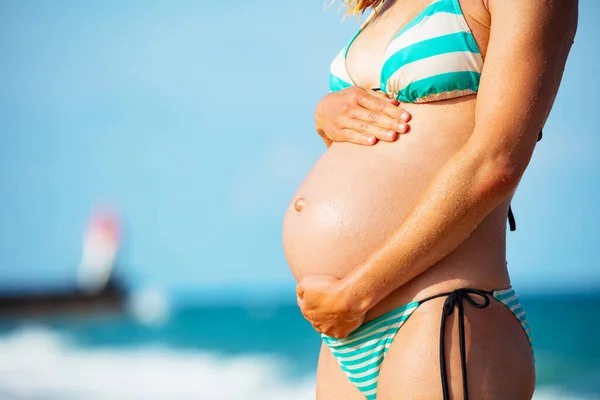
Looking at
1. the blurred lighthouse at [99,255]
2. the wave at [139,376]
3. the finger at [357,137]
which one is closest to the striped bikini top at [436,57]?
the finger at [357,137]

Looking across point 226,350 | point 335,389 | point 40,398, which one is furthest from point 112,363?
point 335,389

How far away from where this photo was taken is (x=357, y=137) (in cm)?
179

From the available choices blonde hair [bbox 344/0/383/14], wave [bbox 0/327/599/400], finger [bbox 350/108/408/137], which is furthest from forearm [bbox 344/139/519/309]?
wave [bbox 0/327/599/400]

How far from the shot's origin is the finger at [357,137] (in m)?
1.74

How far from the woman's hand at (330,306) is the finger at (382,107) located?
1.24 ft

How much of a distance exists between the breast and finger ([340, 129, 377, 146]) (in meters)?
0.01

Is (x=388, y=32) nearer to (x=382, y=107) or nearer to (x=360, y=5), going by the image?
(x=382, y=107)

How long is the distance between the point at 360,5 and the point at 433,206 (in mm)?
817

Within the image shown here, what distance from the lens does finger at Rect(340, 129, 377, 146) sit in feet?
5.72

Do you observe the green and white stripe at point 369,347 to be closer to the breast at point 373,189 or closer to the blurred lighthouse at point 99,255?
the breast at point 373,189

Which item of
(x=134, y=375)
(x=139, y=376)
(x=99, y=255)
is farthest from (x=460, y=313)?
(x=99, y=255)

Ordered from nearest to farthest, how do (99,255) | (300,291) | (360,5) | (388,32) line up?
(300,291) → (388,32) → (360,5) → (99,255)

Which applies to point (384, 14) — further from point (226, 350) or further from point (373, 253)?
point (226, 350)

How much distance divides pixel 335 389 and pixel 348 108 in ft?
2.14
